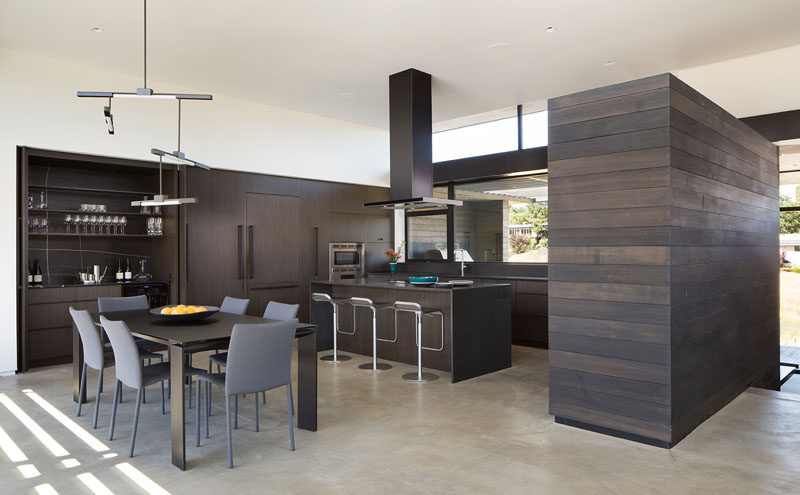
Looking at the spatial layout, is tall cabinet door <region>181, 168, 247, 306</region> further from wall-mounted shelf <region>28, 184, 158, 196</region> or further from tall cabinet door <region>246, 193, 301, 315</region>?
wall-mounted shelf <region>28, 184, 158, 196</region>

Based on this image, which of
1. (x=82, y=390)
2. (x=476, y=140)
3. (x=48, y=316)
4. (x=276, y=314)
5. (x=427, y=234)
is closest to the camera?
(x=82, y=390)

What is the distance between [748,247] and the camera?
14.5ft

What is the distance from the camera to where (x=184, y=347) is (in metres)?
2.91

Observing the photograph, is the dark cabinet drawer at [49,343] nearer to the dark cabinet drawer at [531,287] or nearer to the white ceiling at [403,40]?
the white ceiling at [403,40]

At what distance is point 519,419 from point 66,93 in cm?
538

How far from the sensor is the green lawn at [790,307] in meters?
6.03

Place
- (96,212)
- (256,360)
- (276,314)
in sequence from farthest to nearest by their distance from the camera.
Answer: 1. (96,212)
2. (276,314)
3. (256,360)

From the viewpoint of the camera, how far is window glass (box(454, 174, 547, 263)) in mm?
7211

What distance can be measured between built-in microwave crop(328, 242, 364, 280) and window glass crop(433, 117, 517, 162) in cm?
192

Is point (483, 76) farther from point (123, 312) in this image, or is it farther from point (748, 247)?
point (123, 312)

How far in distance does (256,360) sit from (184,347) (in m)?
0.40

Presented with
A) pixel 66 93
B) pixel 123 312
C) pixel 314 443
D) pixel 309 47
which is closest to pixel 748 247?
pixel 314 443

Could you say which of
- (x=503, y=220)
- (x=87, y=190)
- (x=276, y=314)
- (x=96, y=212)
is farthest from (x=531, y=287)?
(x=87, y=190)

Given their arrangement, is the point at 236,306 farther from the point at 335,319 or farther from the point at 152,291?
the point at 152,291
